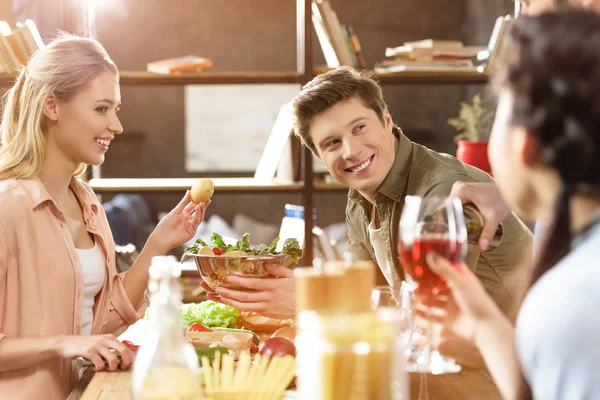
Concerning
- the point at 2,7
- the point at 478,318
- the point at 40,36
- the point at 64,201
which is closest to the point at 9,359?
the point at 64,201

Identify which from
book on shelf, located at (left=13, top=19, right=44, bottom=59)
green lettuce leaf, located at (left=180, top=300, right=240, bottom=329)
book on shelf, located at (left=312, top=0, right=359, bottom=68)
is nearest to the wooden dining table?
green lettuce leaf, located at (left=180, top=300, right=240, bottom=329)

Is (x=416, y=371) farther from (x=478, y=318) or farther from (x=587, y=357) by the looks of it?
(x=587, y=357)

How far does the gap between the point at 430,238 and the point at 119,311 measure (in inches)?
60.9

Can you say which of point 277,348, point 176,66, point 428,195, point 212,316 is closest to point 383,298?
point 277,348

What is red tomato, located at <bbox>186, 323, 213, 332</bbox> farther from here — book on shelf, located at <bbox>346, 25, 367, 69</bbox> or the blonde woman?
book on shelf, located at <bbox>346, 25, 367, 69</bbox>

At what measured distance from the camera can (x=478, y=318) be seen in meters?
0.93

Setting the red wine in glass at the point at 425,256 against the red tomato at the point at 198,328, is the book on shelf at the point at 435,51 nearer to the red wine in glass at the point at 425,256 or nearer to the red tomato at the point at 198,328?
the red tomato at the point at 198,328

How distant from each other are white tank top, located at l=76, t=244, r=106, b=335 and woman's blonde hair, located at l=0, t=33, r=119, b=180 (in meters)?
0.29

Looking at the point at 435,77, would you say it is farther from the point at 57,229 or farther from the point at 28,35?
the point at 57,229

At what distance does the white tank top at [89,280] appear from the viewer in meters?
2.24

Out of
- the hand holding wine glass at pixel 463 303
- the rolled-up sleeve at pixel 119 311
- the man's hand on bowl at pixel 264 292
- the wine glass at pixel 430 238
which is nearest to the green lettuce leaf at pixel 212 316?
the man's hand on bowl at pixel 264 292

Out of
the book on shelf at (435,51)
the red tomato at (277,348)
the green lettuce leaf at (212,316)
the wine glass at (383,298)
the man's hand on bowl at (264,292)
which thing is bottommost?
the green lettuce leaf at (212,316)

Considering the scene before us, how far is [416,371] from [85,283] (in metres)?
1.13

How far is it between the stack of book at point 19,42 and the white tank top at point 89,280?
1440 mm
